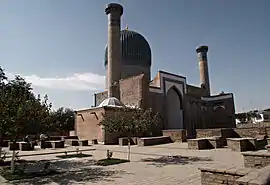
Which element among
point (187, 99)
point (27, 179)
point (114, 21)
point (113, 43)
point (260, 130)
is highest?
point (114, 21)

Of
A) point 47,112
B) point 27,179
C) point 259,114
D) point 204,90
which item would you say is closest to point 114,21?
point 204,90

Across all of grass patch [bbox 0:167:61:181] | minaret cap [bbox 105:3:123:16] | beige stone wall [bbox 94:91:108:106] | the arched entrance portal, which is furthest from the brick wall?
grass patch [bbox 0:167:61:181]

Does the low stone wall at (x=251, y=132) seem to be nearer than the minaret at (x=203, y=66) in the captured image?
Yes

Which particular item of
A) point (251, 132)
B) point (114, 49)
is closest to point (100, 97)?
point (114, 49)

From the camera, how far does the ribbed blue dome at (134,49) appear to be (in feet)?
132

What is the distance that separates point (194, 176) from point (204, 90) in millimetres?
42423

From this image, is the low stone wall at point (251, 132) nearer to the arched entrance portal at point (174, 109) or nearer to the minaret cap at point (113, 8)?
the arched entrance portal at point (174, 109)

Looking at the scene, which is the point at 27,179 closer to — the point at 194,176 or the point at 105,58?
the point at 194,176

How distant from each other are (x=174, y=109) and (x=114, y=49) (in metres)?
14.4

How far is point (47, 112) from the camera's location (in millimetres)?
9594

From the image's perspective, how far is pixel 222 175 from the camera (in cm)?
471

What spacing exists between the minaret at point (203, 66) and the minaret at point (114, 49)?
864 inches

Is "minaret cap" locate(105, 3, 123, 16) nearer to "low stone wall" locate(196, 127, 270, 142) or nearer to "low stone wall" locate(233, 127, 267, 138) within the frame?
"low stone wall" locate(196, 127, 270, 142)

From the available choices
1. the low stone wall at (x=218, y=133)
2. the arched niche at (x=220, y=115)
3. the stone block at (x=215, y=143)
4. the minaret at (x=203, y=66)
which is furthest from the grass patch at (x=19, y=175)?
the minaret at (x=203, y=66)
